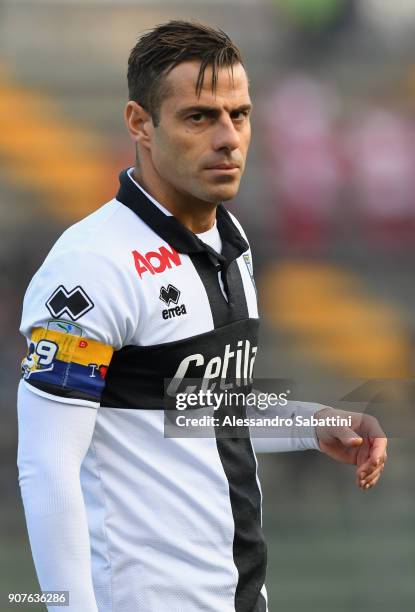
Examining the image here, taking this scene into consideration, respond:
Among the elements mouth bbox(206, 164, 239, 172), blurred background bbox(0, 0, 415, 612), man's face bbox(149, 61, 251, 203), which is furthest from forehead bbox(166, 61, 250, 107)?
blurred background bbox(0, 0, 415, 612)

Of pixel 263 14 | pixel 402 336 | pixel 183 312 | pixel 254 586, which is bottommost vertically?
pixel 254 586

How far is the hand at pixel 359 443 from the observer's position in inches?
74.2

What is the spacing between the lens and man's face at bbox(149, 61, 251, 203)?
5.91 ft

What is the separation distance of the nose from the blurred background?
5259mm

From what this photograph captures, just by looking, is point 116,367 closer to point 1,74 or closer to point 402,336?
point 402,336

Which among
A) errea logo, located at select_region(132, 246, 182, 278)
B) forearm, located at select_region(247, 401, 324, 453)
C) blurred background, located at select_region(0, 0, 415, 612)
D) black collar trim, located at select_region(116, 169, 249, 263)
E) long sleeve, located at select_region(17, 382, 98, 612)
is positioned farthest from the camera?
blurred background, located at select_region(0, 0, 415, 612)

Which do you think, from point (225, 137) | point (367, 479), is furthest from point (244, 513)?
point (225, 137)

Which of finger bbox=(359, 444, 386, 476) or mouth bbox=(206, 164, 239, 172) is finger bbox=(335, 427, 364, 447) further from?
mouth bbox=(206, 164, 239, 172)

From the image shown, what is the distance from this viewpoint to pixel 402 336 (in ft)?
25.6

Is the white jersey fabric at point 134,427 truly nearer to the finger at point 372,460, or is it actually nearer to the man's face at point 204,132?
the man's face at point 204,132

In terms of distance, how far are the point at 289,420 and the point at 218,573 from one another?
443 mm

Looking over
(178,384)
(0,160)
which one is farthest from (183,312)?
(0,160)

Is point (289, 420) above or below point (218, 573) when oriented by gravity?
above

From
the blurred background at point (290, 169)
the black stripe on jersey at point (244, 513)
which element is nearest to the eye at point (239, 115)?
the black stripe on jersey at point (244, 513)
